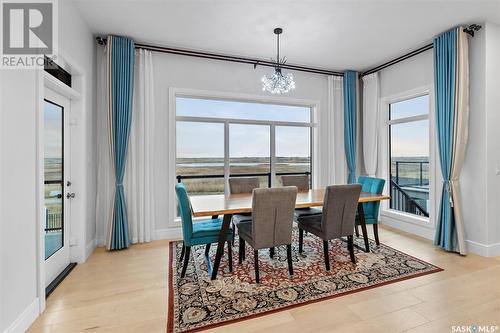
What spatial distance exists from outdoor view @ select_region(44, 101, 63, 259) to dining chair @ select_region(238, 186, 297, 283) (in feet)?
7.02

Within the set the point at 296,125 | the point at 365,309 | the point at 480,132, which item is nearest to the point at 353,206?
the point at 365,309

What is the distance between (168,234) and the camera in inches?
155

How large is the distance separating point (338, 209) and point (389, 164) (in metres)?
2.67

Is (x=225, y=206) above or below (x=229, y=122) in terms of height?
below

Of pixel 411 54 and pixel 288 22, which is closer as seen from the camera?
pixel 288 22

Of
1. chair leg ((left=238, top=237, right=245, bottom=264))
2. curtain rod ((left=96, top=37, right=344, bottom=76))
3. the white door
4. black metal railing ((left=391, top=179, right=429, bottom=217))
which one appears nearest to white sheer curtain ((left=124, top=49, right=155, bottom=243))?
curtain rod ((left=96, top=37, right=344, bottom=76))

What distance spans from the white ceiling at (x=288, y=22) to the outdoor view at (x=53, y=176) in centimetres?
133

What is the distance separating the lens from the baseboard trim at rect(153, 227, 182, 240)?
12.7 ft

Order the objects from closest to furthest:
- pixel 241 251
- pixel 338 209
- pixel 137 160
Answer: pixel 338 209 < pixel 241 251 < pixel 137 160

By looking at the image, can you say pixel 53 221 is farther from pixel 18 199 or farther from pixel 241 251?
pixel 241 251

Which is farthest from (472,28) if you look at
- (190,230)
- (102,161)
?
(102,161)

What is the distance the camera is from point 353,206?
2873mm

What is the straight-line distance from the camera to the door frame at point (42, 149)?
6.62 feet

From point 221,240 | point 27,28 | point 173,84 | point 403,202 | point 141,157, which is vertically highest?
point 173,84
